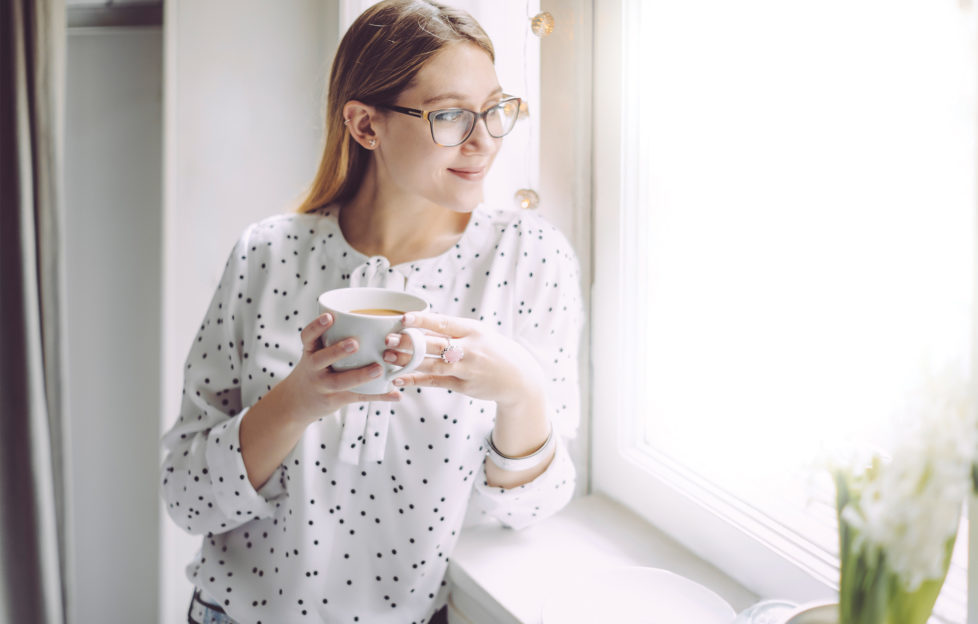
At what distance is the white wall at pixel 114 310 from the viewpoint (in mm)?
1651

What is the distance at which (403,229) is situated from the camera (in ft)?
3.22

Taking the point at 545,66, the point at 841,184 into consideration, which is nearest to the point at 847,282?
the point at 841,184

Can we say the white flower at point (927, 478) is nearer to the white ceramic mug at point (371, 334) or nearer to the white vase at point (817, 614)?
the white vase at point (817, 614)

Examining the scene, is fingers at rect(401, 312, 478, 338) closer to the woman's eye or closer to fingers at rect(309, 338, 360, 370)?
fingers at rect(309, 338, 360, 370)

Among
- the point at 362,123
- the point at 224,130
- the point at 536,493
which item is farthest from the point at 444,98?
the point at 224,130

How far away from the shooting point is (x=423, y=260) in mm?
952

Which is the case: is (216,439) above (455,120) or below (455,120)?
below

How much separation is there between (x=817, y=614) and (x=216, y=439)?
28.1 inches

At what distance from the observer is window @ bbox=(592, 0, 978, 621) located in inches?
24.3

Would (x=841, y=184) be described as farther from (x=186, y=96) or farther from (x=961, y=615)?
(x=186, y=96)

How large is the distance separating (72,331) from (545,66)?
1.36 m

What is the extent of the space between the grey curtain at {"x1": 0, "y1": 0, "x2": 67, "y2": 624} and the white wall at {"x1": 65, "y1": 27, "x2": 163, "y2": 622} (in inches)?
7.3

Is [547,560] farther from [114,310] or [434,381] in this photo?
[114,310]

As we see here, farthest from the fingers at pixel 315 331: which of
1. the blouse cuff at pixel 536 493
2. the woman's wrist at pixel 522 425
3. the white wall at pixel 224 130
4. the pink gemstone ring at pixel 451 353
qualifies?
the white wall at pixel 224 130
